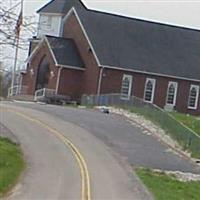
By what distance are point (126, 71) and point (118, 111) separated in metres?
14.8

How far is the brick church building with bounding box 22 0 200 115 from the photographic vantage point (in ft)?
221

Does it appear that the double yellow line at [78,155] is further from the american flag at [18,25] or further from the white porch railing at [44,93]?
the white porch railing at [44,93]

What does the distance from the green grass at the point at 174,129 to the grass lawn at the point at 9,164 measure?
998 cm

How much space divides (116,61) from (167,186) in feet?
129

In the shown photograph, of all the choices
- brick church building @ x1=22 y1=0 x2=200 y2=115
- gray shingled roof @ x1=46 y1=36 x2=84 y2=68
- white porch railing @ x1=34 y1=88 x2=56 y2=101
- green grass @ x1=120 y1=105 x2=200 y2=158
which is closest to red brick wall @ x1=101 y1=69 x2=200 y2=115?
brick church building @ x1=22 y1=0 x2=200 y2=115

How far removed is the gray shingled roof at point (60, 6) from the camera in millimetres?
78500

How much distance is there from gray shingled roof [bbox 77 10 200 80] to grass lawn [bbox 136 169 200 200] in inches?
1410

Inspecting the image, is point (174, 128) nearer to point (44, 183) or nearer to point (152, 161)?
point (152, 161)

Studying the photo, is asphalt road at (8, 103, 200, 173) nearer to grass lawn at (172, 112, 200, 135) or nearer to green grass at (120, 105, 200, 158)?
green grass at (120, 105, 200, 158)

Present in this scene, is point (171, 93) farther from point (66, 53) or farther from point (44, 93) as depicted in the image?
point (44, 93)

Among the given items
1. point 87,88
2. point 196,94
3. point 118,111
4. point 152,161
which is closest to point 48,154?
point 152,161

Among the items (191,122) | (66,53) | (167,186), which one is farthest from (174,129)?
(66,53)

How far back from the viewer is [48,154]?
32406 mm

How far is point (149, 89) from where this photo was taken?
6956cm
